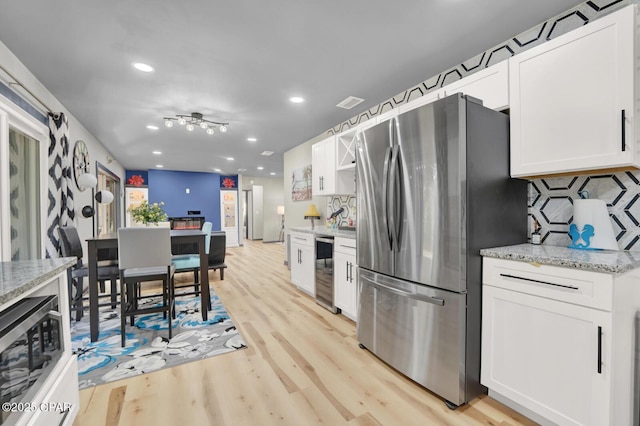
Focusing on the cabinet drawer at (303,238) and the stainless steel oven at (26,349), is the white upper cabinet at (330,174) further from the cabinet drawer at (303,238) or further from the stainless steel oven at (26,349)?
the stainless steel oven at (26,349)

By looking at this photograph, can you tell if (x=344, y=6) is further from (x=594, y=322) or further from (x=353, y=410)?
(x=353, y=410)

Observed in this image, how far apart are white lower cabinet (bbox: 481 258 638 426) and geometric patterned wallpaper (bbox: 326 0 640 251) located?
1.51 feet

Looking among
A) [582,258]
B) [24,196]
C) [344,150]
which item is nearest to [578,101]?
[582,258]

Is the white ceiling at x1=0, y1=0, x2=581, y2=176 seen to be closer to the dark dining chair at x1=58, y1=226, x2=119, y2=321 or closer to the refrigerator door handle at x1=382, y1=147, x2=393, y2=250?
the refrigerator door handle at x1=382, y1=147, x2=393, y2=250

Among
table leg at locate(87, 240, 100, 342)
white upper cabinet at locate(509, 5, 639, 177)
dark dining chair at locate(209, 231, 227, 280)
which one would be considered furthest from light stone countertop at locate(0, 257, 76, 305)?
dark dining chair at locate(209, 231, 227, 280)

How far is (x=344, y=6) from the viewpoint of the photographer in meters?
1.84

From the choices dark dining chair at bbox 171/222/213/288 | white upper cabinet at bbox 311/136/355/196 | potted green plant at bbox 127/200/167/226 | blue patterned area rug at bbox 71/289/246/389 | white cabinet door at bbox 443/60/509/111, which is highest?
white cabinet door at bbox 443/60/509/111

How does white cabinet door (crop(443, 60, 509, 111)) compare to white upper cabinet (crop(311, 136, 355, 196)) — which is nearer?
white cabinet door (crop(443, 60, 509, 111))

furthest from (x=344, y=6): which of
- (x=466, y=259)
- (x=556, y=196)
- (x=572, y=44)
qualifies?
(x=556, y=196)

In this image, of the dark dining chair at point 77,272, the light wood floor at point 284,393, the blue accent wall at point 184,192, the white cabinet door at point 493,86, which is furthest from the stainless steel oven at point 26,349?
the blue accent wall at point 184,192

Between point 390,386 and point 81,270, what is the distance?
3.30 metres

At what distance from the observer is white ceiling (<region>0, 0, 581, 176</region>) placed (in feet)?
6.13

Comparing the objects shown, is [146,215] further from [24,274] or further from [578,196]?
[578,196]

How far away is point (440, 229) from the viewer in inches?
67.5
